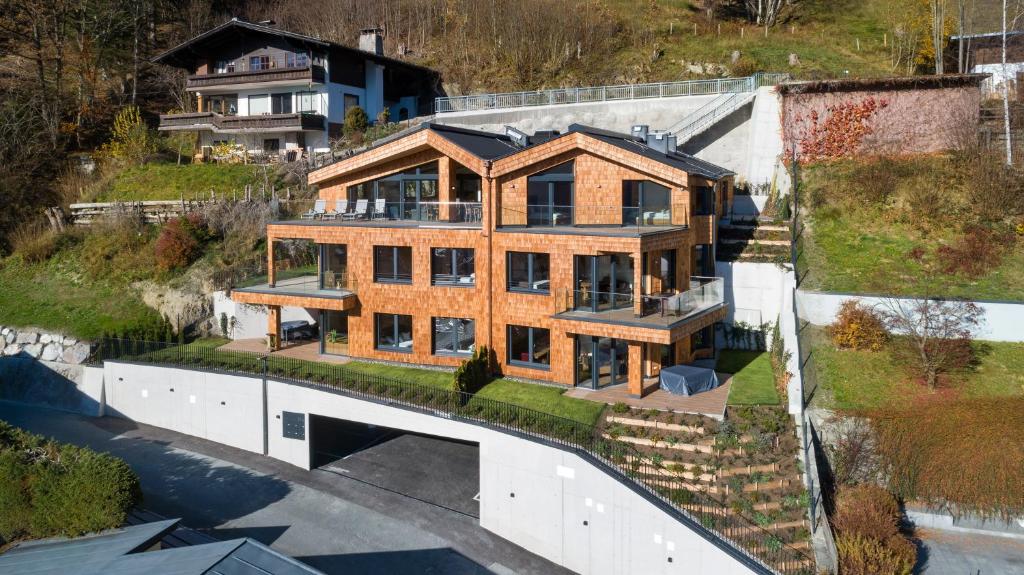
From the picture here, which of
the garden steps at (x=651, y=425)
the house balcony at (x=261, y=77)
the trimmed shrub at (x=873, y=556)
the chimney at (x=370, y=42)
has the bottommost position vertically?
the trimmed shrub at (x=873, y=556)

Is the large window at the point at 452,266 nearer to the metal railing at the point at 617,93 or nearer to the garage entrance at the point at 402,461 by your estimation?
the garage entrance at the point at 402,461

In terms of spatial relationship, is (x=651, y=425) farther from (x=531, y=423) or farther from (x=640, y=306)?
(x=640, y=306)

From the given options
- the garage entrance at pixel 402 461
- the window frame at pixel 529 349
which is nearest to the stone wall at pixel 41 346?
the garage entrance at pixel 402 461

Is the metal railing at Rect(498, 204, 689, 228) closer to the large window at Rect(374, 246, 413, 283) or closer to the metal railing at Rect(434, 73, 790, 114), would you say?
the large window at Rect(374, 246, 413, 283)

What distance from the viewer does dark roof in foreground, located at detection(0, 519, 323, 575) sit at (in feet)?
39.0

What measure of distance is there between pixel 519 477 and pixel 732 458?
5.12m

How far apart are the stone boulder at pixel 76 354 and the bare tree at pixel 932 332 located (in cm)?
2736

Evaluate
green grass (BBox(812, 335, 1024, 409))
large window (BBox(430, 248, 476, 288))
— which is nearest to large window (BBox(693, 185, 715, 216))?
green grass (BBox(812, 335, 1024, 409))

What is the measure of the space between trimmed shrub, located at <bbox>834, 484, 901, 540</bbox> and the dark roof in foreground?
10828 mm

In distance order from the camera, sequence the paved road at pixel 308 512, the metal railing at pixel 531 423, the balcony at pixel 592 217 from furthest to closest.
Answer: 1. the balcony at pixel 592 217
2. the paved road at pixel 308 512
3. the metal railing at pixel 531 423

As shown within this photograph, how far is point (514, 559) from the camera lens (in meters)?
17.8

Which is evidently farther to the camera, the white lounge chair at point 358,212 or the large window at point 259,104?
the large window at point 259,104

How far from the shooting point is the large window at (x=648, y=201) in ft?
77.4

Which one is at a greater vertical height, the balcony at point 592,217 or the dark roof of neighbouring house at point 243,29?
the dark roof of neighbouring house at point 243,29
